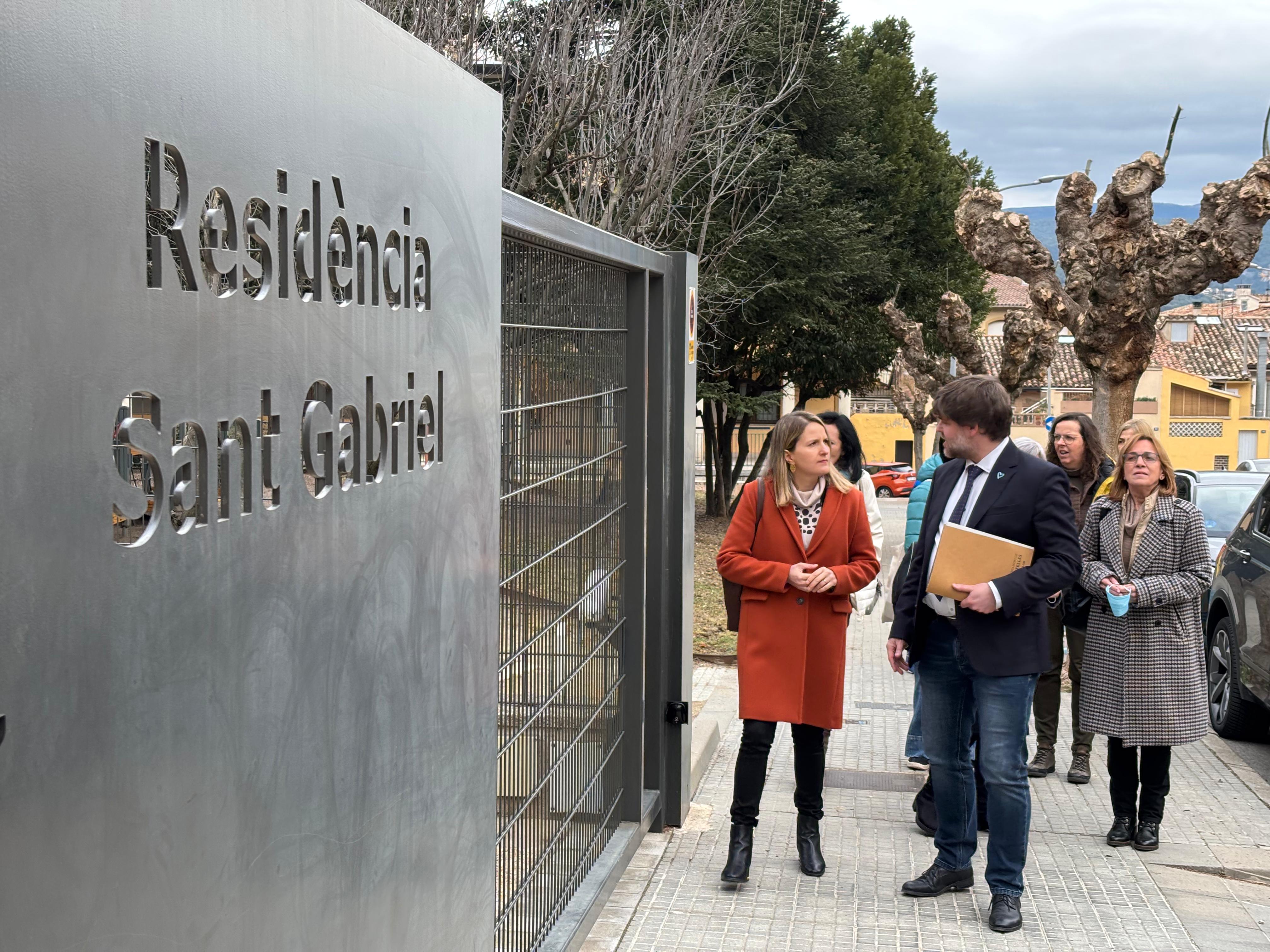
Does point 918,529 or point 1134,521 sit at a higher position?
point 1134,521

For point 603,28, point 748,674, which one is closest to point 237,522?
point 748,674

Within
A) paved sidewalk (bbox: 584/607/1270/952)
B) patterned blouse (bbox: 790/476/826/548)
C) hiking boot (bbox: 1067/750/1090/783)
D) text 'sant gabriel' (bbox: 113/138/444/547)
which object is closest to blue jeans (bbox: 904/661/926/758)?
paved sidewalk (bbox: 584/607/1270/952)

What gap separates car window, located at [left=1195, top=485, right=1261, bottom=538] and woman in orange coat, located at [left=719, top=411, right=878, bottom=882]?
7.52 m

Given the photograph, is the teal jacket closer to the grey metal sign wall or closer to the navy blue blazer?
the navy blue blazer

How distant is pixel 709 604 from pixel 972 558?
32.2 ft

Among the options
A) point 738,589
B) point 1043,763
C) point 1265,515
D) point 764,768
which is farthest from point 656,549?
point 1265,515

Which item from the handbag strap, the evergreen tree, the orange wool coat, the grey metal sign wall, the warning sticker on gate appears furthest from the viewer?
the evergreen tree

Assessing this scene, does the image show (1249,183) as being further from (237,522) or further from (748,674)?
(237,522)

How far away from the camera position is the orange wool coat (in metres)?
5.15

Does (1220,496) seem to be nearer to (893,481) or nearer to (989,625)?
(989,625)

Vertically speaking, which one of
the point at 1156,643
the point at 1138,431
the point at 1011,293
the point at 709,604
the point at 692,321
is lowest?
the point at 709,604

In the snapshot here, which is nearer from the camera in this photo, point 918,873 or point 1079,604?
point 918,873

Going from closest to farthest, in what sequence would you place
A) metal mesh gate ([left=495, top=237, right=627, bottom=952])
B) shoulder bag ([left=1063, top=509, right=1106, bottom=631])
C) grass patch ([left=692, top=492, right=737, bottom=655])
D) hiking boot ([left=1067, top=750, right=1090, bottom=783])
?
metal mesh gate ([left=495, top=237, right=627, bottom=952]) < shoulder bag ([left=1063, top=509, right=1106, bottom=631]) < hiking boot ([left=1067, top=750, right=1090, bottom=783]) < grass patch ([left=692, top=492, right=737, bottom=655])

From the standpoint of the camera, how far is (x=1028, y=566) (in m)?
4.79
